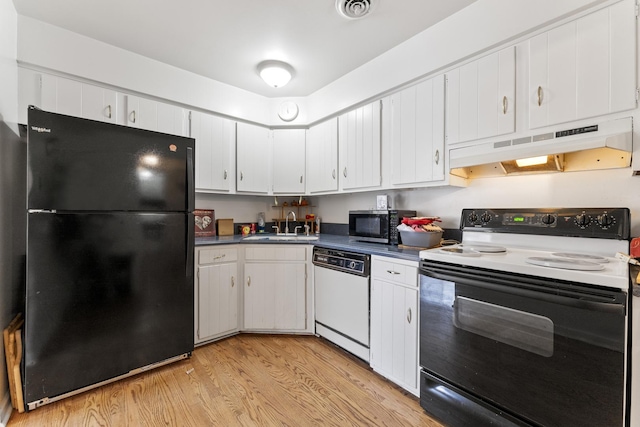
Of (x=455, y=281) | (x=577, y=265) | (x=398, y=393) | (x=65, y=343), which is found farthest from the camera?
(x=398, y=393)

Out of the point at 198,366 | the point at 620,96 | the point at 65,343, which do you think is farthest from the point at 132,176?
the point at 620,96

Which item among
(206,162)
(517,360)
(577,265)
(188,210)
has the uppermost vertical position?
(206,162)

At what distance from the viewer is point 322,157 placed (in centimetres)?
306

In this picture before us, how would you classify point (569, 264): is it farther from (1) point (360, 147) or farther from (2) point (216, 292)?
(2) point (216, 292)

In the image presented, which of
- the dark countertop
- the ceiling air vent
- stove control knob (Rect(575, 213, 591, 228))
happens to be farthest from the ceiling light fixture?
stove control knob (Rect(575, 213, 591, 228))

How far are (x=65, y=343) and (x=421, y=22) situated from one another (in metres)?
3.17

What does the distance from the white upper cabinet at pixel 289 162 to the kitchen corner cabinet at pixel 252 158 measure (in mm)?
104

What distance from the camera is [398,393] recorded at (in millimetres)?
1853

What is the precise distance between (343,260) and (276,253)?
2.29 ft

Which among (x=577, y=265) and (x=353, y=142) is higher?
Answer: (x=353, y=142)

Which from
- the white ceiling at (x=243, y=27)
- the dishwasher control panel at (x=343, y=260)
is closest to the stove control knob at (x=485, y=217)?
the dishwasher control panel at (x=343, y=260)

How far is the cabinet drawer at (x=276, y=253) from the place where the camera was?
2635mm

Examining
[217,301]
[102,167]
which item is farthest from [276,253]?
[102,167]

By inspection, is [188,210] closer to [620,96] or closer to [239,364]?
[239,364]
